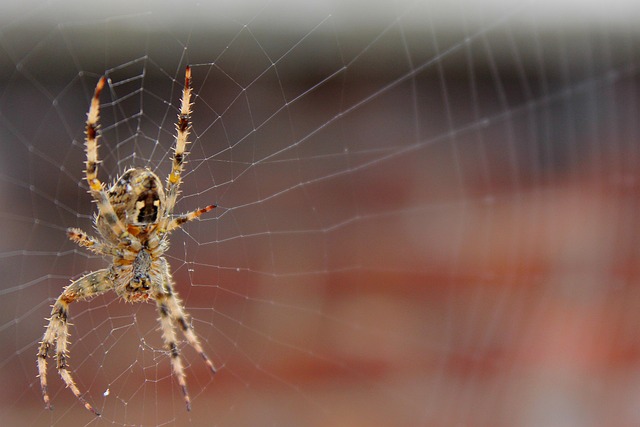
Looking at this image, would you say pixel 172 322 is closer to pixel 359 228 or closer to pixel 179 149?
pixel 179 149

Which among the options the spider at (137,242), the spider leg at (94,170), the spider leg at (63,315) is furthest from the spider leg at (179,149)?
the spider leg at (63,315)

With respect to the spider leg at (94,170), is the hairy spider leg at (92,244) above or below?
below

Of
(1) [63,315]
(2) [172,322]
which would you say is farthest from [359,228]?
(1) [63,315]

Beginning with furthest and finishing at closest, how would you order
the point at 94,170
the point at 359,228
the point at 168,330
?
the point at 359,228
the point at 168,330
the point at 94,170

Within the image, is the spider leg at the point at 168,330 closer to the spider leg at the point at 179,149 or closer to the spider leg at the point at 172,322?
the spider leg at the point at 172,322

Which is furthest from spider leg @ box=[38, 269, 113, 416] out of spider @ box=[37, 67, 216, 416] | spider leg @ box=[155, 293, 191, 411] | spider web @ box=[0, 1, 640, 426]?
spider web @ box=[0, 1, 640, 426]

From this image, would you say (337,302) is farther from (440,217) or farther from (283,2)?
(283,2)
